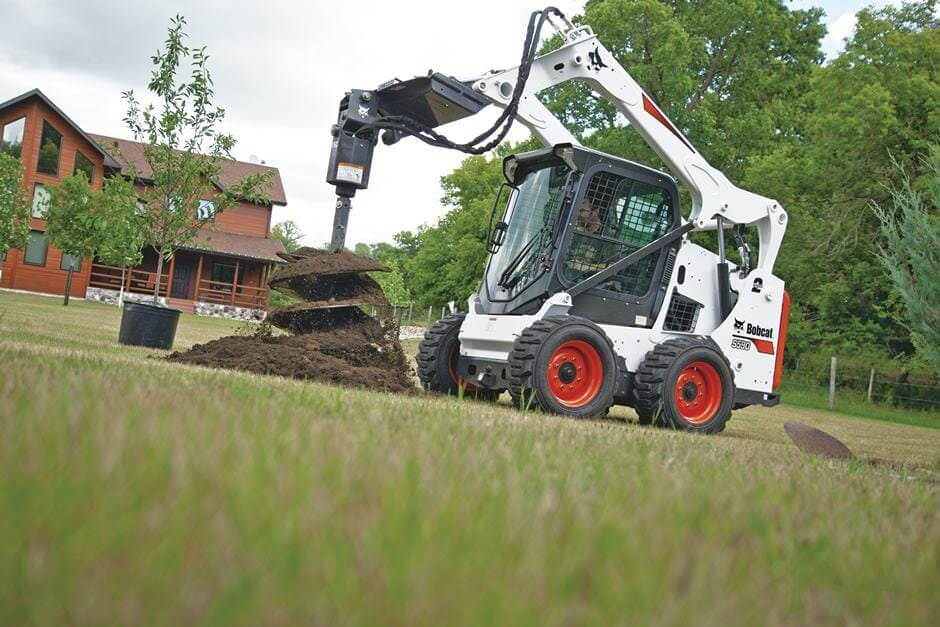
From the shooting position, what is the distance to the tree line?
83.0 feet

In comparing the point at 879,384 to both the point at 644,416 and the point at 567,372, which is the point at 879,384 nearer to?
the point at 644,416

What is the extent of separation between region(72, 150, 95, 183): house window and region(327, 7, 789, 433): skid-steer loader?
1378 inches

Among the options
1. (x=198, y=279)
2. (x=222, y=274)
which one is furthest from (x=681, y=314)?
(x=222, y=274)

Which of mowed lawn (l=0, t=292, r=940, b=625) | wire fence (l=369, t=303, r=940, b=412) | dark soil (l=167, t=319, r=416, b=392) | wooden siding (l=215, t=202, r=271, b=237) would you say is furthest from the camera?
wooden siding (l=215, t=202, r=271, b=237)

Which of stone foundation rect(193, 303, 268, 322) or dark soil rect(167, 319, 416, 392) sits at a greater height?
dark soil rect(167, 319, 416, 392)

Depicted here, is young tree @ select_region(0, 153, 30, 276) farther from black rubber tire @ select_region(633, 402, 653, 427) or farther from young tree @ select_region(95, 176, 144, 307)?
black rubber tire @ select_region(633, 402, 653, 427)

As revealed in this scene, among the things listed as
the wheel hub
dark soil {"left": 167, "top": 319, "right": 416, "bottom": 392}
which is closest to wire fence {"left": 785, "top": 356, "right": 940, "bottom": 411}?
the wheel hub

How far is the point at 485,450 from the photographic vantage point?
127 inches

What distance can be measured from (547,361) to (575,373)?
0.62m

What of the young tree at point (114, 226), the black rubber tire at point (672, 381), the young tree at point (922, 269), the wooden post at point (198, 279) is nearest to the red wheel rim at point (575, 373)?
the black rubber tire at point (672, 381)

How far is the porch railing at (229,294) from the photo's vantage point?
1651 inches

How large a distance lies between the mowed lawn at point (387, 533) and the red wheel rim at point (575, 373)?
529 cm

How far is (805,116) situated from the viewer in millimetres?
31922

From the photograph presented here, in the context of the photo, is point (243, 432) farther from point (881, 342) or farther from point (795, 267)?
point (881, 342)
